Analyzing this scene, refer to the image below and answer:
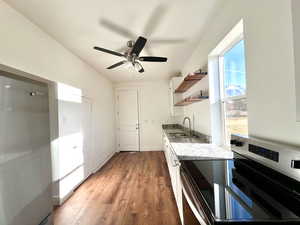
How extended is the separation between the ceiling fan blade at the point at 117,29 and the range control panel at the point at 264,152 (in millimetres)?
2133

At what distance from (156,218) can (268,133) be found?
1739 mm

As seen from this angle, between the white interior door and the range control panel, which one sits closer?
the range control panel

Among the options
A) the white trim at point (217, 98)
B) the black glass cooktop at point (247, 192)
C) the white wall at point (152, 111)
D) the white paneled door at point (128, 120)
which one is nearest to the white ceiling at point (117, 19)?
the white trim at point (217, 98)

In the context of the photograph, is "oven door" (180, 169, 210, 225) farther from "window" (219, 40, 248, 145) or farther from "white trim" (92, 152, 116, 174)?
"white trim" (92, 152, 116, 174)

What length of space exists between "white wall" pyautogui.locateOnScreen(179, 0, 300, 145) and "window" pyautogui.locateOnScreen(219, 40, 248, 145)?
0.35 meters

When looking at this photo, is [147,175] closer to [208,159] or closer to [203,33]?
[208,159]

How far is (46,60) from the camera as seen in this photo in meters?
2.38

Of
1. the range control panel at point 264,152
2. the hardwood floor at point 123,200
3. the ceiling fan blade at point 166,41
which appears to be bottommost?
the hardwood floor at point 123,200

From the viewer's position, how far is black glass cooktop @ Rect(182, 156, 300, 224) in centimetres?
66

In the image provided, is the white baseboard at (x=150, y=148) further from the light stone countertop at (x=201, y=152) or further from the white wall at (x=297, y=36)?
the white wall at (x=297, y=36)

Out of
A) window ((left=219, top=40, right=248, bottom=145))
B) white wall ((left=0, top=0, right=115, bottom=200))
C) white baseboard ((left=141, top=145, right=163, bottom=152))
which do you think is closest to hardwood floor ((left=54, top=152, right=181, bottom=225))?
white wall ((left=0, top=0, right=115, bottom=200))

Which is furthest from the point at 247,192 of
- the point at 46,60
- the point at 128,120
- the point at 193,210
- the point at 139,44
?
the point at 128,120

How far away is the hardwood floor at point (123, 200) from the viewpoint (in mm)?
2117

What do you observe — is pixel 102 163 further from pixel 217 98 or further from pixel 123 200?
pixel 217 98
